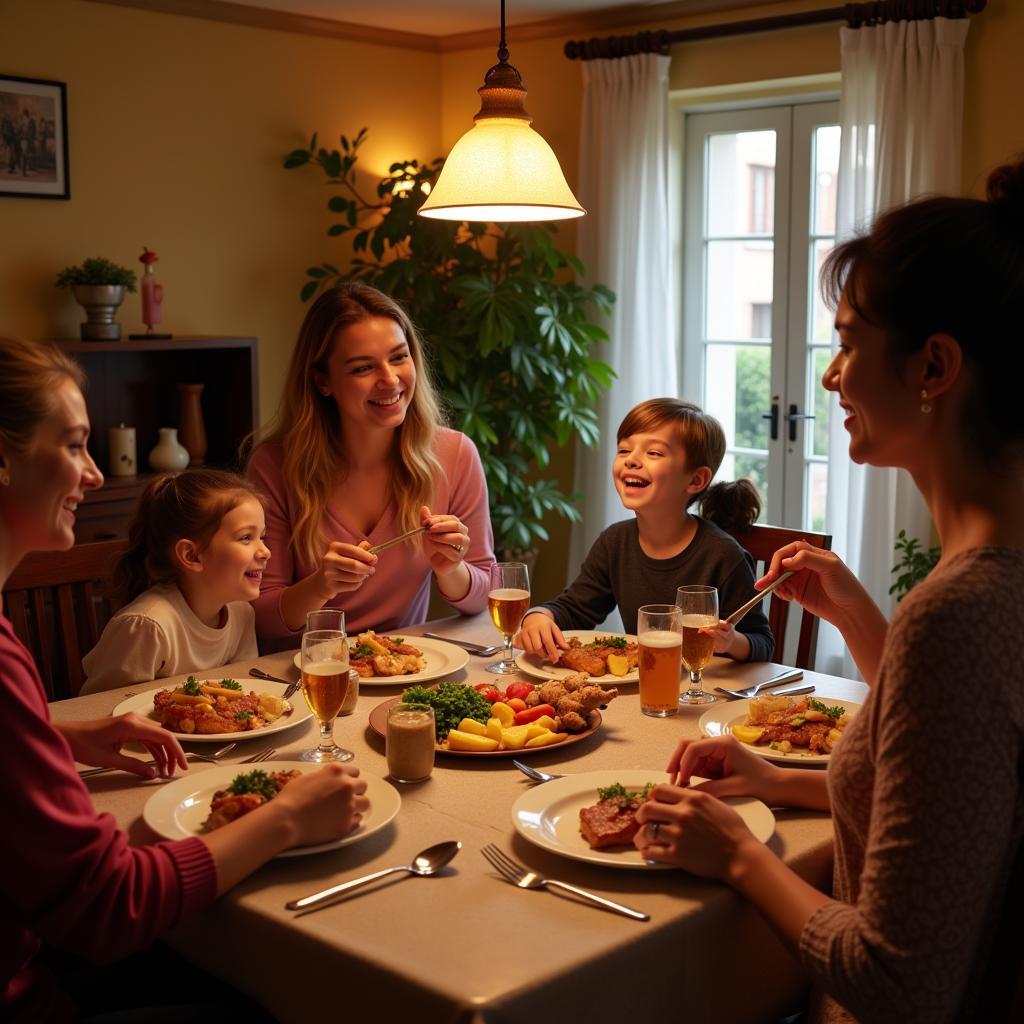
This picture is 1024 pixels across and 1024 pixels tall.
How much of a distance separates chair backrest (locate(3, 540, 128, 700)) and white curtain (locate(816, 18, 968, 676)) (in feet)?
8.45

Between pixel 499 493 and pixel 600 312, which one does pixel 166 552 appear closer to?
pixel 499 493

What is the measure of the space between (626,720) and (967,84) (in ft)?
9.53

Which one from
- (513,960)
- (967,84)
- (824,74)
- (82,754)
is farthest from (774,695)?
(824,74)

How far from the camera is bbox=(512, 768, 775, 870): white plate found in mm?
1420

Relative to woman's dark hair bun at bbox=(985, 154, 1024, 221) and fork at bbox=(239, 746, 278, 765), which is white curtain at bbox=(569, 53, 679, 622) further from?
woman's dark hair bun at bbox=(985, 154, 1024, 221)

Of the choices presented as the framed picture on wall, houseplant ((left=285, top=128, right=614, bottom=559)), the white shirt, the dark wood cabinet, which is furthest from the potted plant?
the white shirt

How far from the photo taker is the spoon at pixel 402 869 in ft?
4.39

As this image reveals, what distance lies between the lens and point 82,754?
1714mm

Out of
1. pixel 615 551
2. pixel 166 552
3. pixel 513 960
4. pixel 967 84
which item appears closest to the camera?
pixel 513 960

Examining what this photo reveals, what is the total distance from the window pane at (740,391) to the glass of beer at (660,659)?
3.03 meters

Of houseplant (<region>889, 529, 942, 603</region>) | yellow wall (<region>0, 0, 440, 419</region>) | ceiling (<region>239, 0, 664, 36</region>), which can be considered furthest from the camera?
ceiling (<region>239, 0, 664, 36</region>)

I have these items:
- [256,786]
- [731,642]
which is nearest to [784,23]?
[731,642]

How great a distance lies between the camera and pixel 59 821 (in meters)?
1.26

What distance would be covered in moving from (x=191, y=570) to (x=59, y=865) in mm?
1100
